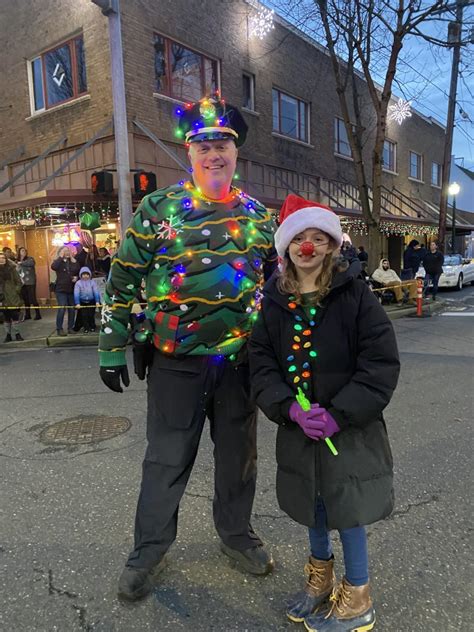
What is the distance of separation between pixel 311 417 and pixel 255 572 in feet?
3.28

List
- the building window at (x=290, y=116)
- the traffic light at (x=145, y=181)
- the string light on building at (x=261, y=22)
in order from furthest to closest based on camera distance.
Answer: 1. the building window at (x=290, y=116)
2. the string light on building at (x=261, y=22)
3. the traffic light at (x=145, y=181)

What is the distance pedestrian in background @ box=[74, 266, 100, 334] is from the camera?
9.62m

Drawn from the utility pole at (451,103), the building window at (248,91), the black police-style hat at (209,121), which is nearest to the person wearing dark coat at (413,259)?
the utility pole at (451,103)

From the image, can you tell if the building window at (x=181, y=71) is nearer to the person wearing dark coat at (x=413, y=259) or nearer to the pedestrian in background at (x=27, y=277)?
the pedestrian in background at (x=27, y=277)

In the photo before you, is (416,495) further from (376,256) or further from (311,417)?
(376,256)

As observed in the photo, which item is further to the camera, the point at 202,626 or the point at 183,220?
the point at 183,220

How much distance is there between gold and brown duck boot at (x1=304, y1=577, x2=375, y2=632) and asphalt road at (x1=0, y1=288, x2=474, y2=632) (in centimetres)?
8

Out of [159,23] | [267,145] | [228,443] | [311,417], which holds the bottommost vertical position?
[228,443]

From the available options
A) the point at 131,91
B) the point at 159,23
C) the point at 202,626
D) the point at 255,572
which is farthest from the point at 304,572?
the point at 159,23

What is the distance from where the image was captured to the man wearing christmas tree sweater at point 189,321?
2.21 m

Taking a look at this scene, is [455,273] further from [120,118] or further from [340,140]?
[120,118]

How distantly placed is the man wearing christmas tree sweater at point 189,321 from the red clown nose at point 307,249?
0.43 m

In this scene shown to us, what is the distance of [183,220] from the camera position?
222 centimetres

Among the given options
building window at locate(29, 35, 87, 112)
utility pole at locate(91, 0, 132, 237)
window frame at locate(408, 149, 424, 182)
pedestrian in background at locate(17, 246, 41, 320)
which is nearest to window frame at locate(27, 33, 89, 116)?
building window at locate(29, 35, 87, 112)
